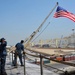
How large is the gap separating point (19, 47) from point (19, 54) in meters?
0.40

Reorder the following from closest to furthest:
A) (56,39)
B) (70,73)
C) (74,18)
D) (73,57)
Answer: (70,73) → (74,18) → (73,57) → (56,39)

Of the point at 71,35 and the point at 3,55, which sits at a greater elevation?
the point at 71,35

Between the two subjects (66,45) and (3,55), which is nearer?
(3,55)

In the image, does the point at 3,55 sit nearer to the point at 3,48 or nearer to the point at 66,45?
the point at 3,48

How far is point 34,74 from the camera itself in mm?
10820

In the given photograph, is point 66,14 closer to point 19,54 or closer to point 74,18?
point 74,18

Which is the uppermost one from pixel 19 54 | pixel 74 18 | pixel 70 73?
pixel 74 18

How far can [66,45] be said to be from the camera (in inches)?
2653

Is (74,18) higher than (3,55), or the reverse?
(74,18)

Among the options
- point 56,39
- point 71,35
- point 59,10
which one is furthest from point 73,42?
point 59,10

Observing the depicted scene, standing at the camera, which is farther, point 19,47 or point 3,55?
point 19,47

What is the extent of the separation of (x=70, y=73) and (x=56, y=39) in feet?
175

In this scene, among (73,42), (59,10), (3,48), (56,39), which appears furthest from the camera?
(73,42)

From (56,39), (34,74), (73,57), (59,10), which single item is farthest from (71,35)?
(34,74)
